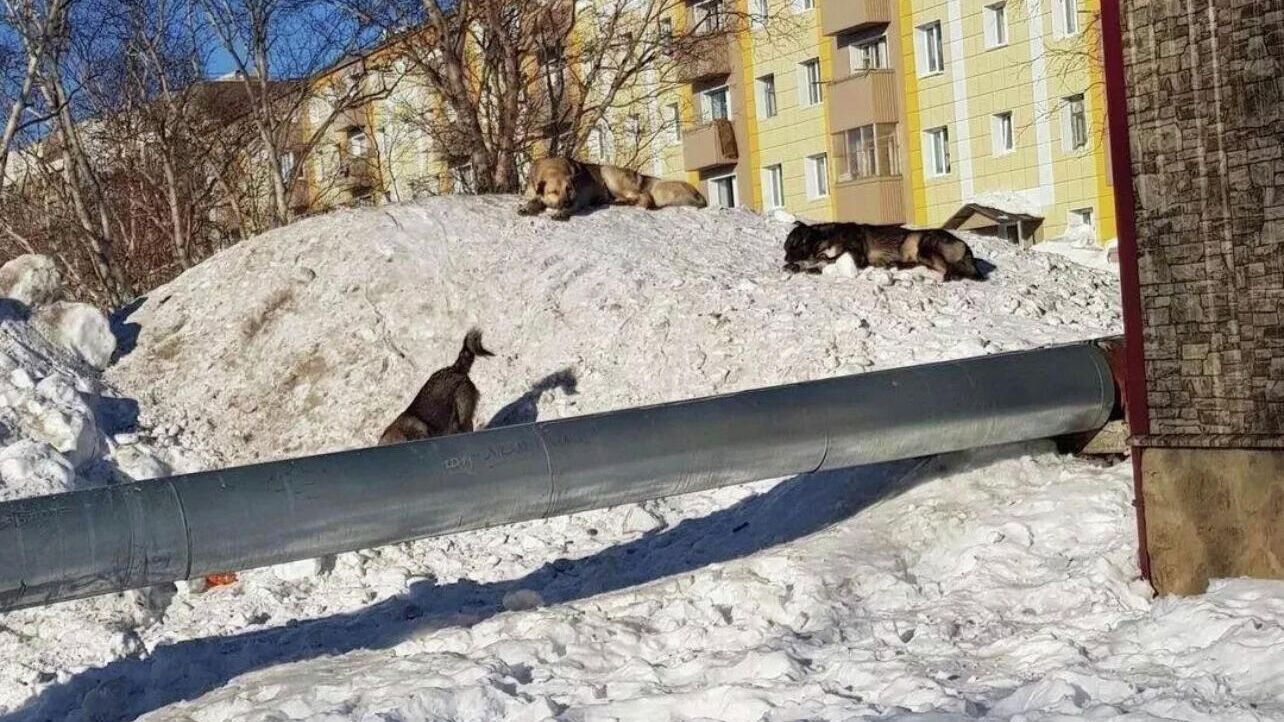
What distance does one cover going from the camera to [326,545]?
6691 millimetres

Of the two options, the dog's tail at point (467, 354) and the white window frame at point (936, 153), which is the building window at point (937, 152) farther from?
the dog's tail at point (467, 354)

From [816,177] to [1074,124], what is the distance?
8998mm

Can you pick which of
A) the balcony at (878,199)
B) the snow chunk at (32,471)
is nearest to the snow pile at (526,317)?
the snow chunk at (32,471)

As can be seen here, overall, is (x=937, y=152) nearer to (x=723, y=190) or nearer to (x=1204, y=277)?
(x=723, y=190)

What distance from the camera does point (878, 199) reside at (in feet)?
138

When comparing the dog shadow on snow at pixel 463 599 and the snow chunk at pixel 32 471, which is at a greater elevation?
the snow chunk at pixel 32 471

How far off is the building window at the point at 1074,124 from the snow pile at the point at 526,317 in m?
22.2

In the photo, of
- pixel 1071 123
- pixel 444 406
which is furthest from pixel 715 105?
pixel 444 406

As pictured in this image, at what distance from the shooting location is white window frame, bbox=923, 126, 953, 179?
41.6 metres

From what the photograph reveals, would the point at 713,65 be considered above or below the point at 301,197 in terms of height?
above

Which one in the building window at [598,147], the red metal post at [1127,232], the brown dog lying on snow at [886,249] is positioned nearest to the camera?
the red metal post at [1127,232]

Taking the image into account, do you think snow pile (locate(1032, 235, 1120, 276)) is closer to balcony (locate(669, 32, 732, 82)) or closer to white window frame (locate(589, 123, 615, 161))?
balcony (locate(669, 32, 732, 82))

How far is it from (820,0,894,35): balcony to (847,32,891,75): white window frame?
46 cm

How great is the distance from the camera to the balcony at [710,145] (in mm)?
46844
